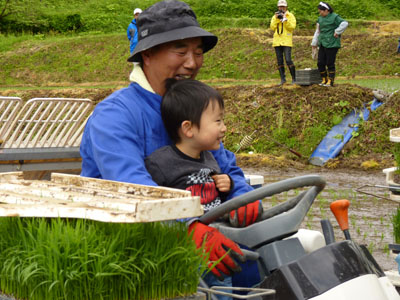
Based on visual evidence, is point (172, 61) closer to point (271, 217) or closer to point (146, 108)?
point (146, 108)

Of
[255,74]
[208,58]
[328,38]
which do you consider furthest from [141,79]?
[208,58]

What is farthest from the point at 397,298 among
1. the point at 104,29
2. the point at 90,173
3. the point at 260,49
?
the point at 104,29

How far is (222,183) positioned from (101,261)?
1.15 m

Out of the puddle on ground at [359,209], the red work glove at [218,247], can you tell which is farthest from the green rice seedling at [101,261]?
the puddle on ground at [359,209]

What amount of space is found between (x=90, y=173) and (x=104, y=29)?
114ft

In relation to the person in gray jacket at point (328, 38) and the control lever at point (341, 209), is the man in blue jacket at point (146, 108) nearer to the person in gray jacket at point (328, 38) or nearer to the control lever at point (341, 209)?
the control lever at point (341, 209)

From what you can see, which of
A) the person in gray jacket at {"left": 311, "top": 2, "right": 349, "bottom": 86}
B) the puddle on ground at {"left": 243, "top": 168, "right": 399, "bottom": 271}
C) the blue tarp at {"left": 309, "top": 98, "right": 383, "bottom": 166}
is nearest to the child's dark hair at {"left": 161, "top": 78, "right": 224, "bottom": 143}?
the puddle on ground at {"left": 243, "top": 168, "right": 399, "bottom": 271}

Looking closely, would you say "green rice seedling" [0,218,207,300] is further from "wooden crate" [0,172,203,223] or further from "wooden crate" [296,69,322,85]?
"wooden crate" [296,69,322,85]

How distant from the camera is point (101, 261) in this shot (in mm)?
1886

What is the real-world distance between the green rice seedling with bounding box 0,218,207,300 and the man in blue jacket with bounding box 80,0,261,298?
0.67 metres

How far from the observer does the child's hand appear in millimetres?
2965

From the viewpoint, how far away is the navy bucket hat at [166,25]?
10.6ft

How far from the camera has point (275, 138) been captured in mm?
15062

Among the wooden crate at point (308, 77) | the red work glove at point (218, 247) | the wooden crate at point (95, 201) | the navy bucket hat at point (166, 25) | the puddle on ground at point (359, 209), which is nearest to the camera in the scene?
the wooden crate at point (95, 201)
